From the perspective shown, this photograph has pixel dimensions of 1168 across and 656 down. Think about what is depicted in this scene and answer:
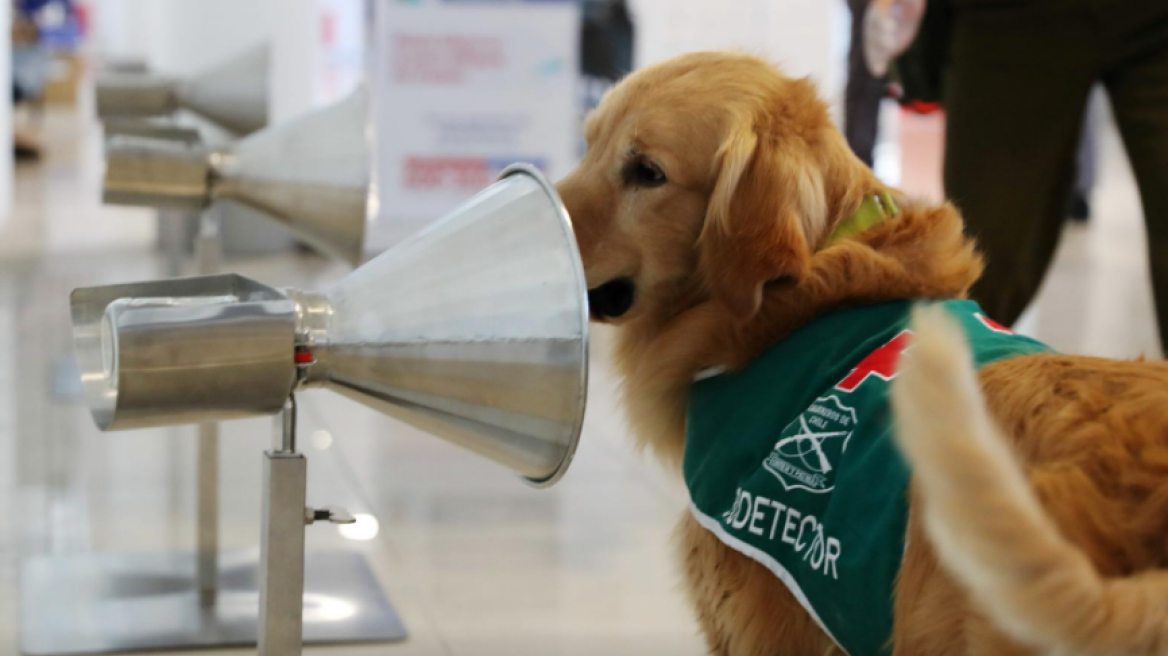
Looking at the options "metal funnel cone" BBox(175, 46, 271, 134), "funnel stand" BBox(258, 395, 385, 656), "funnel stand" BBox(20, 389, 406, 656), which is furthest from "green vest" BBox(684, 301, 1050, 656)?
"metal funnel cone" BBox(175, 46, 271, 134)

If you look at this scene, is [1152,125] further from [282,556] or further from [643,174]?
[282,556]

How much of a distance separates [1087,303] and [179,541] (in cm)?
473

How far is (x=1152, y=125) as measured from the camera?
7.98ft

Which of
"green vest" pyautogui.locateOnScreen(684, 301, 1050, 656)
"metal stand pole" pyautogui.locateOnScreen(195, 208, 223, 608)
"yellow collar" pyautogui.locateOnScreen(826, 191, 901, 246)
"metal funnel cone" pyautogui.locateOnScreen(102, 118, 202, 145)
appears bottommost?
"metal stand pole" pyautogui.locateOnScreen(195, 208, 223, 608)

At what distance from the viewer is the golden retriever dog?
100 centimetres

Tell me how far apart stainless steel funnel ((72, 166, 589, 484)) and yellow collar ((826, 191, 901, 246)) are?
605 mm

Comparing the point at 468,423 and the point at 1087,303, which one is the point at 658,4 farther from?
the point at 468,423

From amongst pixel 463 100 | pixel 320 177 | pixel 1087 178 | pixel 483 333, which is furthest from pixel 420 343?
pixel 1087 178

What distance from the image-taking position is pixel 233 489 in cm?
315

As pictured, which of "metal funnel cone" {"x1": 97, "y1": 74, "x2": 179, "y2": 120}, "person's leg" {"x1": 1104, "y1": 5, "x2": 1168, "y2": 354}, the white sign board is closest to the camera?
"person's leg" {"x1": 1104, "y1": 5, "x2": 1168, "y2": 354}

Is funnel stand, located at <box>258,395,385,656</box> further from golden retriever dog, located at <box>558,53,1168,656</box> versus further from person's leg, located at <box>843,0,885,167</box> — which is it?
person's leg, located at <box>843,0,885,167</box>

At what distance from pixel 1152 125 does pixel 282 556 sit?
1.90 meters

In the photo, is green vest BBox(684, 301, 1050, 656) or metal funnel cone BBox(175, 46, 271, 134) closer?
green vest BBox(684, 301, 1050, 656)

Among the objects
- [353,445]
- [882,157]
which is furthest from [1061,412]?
[882,157]
